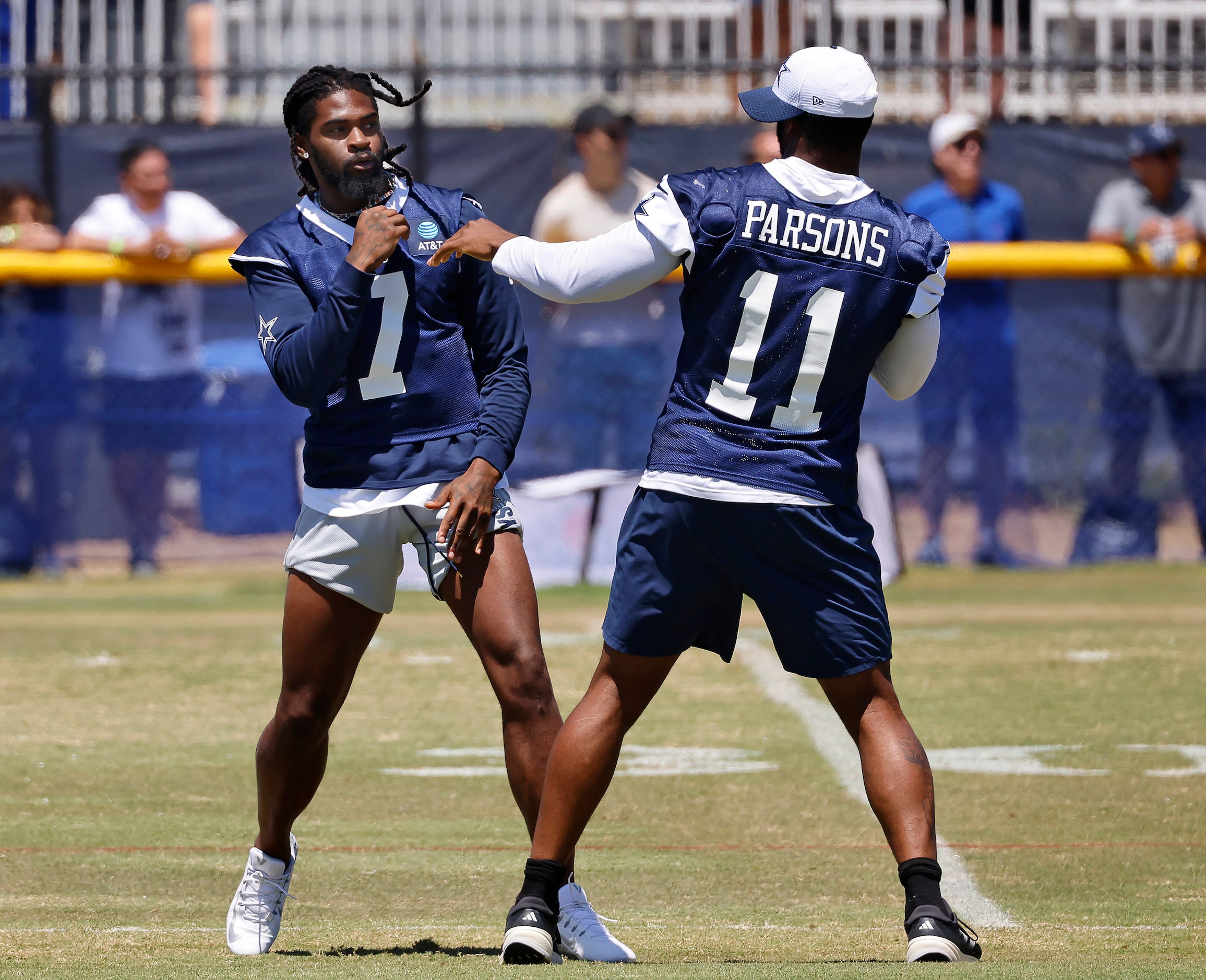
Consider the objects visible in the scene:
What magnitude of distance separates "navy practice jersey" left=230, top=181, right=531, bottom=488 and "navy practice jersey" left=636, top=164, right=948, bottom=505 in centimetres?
62

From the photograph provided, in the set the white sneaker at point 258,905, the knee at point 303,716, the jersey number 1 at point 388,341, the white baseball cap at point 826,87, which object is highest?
the white baseball cap at point 826,87

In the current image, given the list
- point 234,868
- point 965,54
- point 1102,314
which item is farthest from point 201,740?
point 965,54

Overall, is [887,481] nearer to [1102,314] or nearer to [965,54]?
[1102,314]

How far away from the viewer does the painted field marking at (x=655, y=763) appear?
697cm

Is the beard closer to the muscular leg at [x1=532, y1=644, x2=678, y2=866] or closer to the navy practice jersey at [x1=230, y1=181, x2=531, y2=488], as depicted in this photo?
the navy practice jersey at [x1=230, y1=181, x2=531, y2=488]

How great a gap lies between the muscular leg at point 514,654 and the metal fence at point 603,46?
999cm

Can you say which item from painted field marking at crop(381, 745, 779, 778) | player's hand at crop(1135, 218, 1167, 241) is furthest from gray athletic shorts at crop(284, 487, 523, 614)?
player's hand at crop(1135, 218, 1167, 241)

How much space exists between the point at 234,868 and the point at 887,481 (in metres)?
7.17

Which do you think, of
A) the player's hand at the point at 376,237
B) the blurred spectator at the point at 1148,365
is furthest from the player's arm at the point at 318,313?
the blurred spectator at the point at 1148,365

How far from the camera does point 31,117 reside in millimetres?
13367

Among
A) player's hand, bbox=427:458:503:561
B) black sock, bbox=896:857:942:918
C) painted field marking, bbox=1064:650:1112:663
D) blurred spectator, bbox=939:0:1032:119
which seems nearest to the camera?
black sock, bbox=896:857:942:918

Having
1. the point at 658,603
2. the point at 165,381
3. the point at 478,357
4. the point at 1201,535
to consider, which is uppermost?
the point at 478,357

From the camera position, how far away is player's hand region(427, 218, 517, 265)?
15.2 ft

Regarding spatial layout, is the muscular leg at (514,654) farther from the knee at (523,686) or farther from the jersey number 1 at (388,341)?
the jersey number 1 at (388,341)
